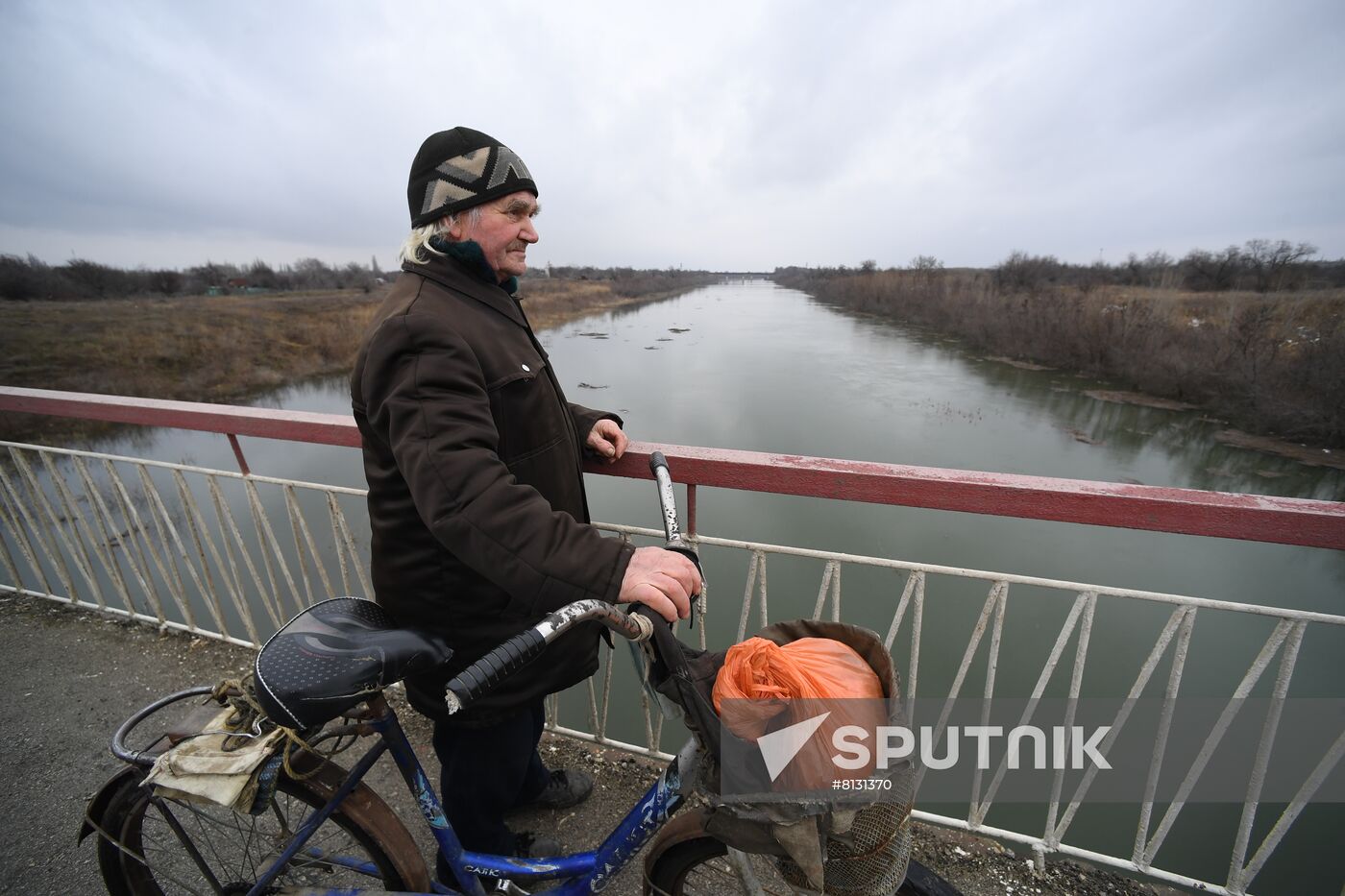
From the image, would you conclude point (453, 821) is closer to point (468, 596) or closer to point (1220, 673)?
point (468, 596)

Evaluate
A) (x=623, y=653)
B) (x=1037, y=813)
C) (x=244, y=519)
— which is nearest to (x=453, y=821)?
(x=623, y=653)

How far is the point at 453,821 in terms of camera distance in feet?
4.78

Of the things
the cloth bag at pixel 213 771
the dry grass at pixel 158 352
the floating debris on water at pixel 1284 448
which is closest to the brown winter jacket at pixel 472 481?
the cloth bag at pixel 213 771

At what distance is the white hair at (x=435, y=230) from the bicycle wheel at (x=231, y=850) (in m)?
1.18

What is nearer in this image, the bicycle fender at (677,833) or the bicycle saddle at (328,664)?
the bicycle saddle at (328,664)

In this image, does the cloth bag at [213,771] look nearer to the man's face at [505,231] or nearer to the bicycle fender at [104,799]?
the bicycle fender at [104,799]

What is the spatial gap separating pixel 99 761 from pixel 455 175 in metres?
2.41

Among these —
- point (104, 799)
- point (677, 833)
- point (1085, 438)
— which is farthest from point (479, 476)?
point (1085, 438)

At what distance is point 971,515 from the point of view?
7203 mm

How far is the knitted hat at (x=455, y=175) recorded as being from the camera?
119 cm

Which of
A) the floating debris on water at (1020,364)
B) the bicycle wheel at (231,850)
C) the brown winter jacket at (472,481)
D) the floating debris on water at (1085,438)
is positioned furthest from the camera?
the floating debris on water at (1020,364)

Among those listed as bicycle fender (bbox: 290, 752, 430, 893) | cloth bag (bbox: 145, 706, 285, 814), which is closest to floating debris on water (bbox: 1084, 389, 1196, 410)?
bicycle fender (bbox: 290, 752, 430, 893)

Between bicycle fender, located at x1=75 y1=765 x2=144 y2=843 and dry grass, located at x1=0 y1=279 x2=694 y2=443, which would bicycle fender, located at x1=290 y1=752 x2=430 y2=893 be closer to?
bicycle fender, located at x1=75 y1=765 x2=144 y2=843

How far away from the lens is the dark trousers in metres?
1.38
